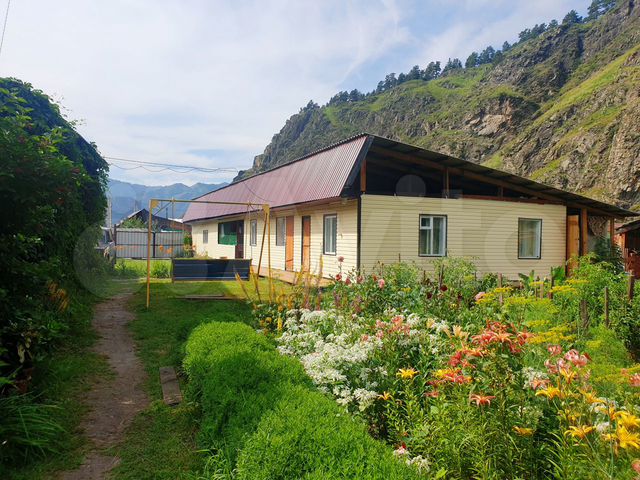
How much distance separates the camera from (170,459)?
3.37 metres

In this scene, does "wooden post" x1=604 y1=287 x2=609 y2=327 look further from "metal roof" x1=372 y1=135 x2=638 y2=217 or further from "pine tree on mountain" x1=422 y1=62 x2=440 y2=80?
"pine tree on mountain" x1=422 y1=62 x2=440 y2=80

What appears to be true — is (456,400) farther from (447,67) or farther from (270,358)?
(447,67)

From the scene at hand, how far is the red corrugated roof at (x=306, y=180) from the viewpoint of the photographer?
450 inches

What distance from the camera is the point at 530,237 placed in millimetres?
14602

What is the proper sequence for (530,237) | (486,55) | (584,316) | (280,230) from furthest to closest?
1. (486,55)
2. (280,230)
3. (530,237)
4. (584,316)

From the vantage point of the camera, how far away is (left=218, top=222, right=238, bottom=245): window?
20.8 m

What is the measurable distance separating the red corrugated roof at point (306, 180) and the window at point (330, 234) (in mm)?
1087

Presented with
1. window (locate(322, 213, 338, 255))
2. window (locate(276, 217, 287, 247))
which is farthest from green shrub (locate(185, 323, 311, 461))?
window (locate(276, 217, 287, 247))

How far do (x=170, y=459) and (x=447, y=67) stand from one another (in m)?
139

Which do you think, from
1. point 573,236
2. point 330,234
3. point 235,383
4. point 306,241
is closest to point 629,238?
point 573,236

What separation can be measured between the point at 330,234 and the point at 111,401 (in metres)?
9.37

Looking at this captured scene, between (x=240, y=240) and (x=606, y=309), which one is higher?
(x=240, y=240)

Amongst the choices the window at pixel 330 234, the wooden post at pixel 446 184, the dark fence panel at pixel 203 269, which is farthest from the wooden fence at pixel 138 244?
the wooden post at pixel 446 184

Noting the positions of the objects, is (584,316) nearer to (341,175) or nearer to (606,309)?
(606,309)
